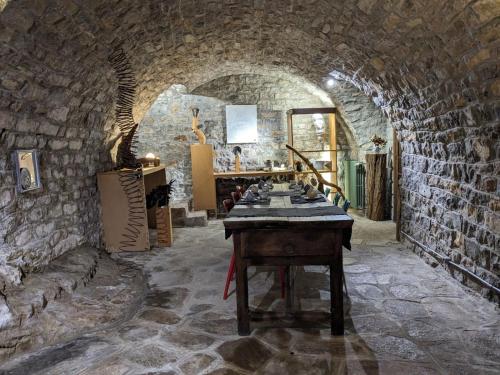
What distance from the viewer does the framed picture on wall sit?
803 centimetres

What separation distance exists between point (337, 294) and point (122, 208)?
337 centimetres

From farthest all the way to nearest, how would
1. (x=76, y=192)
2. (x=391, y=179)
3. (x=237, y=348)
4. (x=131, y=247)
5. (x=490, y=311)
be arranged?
(x=391, y=179) < (x=131, y=247) < (x=76, y=192) < (x=490, y=311) < (x=237, y=348)

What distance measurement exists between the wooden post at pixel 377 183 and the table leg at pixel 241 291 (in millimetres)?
4699

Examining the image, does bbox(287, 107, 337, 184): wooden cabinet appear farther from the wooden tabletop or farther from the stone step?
the wooden tabletop

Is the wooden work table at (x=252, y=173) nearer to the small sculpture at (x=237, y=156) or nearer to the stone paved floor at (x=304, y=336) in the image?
the small sculpture at (x=237, y=156)

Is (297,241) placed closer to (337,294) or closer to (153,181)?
(337,294)

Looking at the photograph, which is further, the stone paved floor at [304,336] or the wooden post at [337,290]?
the wooden post at [337,290]

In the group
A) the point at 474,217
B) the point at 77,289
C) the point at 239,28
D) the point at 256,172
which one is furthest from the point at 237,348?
the point at 256,172

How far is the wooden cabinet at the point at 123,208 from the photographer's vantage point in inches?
195

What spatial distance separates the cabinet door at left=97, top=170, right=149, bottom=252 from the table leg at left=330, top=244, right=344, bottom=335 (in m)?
3.15

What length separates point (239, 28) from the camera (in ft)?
14.6

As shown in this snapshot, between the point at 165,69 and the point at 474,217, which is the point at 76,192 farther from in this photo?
the point at 474,217

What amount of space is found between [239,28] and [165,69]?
4.82ft

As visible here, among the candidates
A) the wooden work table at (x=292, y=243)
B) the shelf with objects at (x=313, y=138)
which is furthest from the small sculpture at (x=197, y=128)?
the wooden work table at (x=292, y=243)
